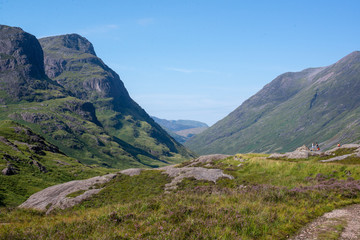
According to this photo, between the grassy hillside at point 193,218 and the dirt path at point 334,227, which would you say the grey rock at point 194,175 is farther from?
the dirt path at point 334,227

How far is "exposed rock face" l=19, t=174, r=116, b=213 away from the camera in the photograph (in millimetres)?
37094

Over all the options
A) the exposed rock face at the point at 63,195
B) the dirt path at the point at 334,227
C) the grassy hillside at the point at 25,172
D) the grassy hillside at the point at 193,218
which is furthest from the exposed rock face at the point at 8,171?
the dirt path at the point at 334,227

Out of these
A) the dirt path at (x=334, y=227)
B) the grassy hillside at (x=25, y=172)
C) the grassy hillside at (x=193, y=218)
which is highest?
the grassy hillside at (x=193, y=218)

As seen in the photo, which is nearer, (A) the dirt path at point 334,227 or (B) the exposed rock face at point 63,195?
(A) the dirt path at point 334,227

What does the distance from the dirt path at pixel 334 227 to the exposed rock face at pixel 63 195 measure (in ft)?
104

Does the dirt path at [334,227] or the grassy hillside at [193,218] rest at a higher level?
the grassy hillside at [193,218]

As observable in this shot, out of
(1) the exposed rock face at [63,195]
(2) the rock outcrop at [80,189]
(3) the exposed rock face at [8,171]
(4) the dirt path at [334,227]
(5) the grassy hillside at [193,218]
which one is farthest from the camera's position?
(3) the exposed rock face at [8,171]

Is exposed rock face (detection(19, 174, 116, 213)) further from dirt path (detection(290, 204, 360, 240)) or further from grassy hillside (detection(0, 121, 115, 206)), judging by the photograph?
dirt path (detection(290, 204, 360, 240))

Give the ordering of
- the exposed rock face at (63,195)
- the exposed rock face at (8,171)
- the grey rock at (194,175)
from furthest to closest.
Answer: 1. the exposed rock face at (8,171)
2. the grey rock at (194,175)
3. the exposed rock face at (63,195)

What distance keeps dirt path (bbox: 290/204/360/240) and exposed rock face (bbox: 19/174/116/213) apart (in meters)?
31.8

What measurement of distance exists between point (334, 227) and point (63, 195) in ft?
132

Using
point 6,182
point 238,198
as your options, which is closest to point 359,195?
point 238,198

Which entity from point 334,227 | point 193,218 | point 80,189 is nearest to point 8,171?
point 80,189

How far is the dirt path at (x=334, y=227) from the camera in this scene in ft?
43.1
